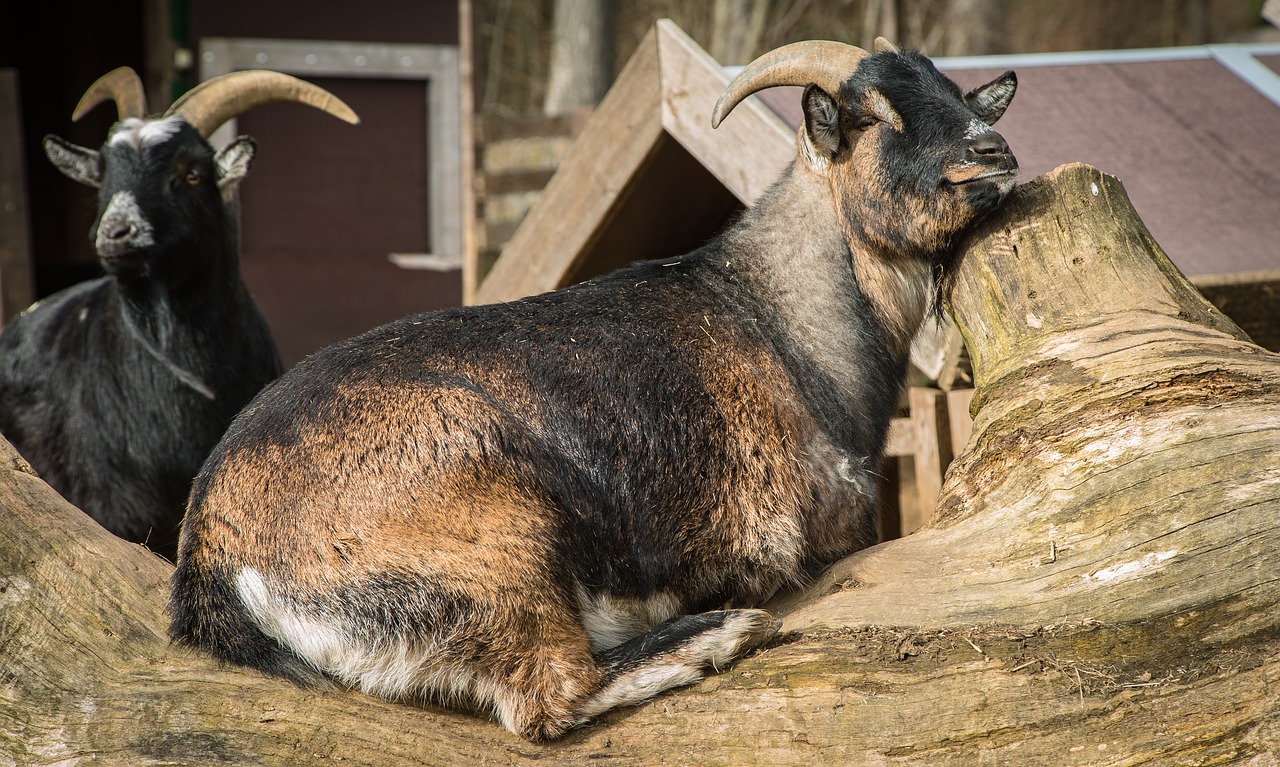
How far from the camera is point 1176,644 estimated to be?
272cm

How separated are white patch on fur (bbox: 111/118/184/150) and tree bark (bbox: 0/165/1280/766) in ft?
8.12

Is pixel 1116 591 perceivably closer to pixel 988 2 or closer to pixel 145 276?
pixel 145 276

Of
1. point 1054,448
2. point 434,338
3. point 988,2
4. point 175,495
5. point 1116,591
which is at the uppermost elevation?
point 988,2

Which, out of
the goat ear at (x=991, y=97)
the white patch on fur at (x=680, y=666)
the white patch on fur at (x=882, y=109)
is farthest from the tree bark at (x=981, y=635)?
the goat ear at (x=991, y=97)

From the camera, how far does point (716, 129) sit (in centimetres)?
473

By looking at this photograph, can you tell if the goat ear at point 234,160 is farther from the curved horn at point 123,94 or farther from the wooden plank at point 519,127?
the wooden plank at point 519,127

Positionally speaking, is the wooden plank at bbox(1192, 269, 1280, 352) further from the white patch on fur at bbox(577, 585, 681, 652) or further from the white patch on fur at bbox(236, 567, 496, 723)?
the white patch on fur at bbox(236, 567, 496, 723)

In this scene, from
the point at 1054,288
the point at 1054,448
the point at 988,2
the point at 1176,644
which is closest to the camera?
the point at 1176,644

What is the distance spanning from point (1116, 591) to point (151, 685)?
92.9 inches

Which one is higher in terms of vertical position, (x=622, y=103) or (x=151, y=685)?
(x=622, y=103)

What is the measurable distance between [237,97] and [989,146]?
4.02 metres

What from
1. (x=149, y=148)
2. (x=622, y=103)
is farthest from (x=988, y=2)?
(x=149, y=148)

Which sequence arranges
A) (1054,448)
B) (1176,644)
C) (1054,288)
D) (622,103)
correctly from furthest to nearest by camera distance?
(622,103)
(1054,288)
(1054,448)
(1176,644)

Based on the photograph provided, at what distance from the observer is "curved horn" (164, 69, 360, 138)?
5.78m
